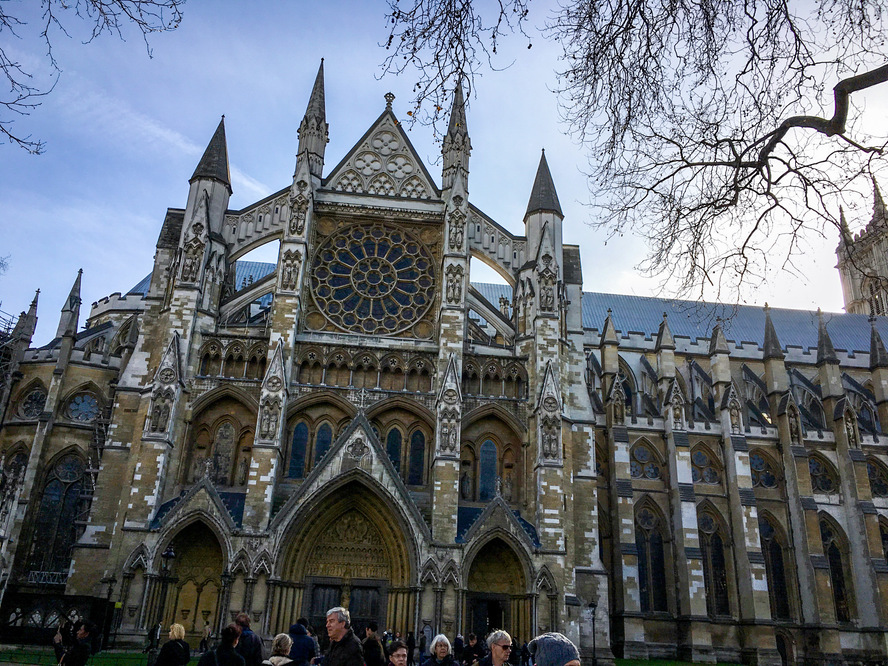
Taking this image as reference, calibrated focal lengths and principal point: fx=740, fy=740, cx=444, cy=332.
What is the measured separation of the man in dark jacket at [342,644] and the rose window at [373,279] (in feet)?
71.2

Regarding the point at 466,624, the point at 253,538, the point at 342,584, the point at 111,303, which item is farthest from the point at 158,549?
the point at 111,303

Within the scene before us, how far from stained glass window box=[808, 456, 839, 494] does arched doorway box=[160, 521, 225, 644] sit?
94.9ft

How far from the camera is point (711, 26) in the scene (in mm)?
6672

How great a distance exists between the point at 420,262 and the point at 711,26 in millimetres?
22172

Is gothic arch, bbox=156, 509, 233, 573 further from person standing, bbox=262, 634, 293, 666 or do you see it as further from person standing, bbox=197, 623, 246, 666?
person standing, bbox=262, 634, 293, 666

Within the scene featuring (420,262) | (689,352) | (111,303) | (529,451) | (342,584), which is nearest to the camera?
(342,584)

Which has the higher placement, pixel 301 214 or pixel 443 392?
pixel 301 214

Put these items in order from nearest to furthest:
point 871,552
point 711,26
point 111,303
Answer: point 711,26
point 871,552
point 111,303

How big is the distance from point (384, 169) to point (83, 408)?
16.3 m

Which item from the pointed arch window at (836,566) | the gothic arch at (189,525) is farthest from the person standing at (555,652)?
the pointed arch window at (836,566)

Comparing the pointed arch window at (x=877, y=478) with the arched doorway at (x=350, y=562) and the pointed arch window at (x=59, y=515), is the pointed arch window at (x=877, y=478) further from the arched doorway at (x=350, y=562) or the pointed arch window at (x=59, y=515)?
the pointed arch window at (x=59, y=515)

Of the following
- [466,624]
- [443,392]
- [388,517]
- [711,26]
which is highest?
[443,392]

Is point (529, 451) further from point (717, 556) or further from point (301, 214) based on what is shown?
point (717, 556)

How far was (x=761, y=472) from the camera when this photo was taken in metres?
37.0
